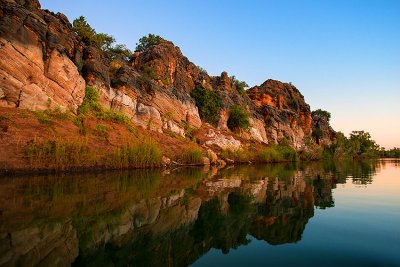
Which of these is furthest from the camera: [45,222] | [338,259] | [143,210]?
[143,210]

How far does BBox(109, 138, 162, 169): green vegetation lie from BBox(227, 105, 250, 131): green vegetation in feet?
106

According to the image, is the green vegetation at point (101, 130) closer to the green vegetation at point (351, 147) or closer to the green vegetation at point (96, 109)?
the green vegetation at point (96, 109)

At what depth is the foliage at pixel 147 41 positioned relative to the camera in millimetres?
59875

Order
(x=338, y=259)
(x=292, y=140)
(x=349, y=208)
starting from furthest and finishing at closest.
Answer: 1. (x=292, y=140)
2. (x=349, y=208)
3. (x=338, y=259)

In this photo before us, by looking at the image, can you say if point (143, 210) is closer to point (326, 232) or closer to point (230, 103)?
point (326, 232)

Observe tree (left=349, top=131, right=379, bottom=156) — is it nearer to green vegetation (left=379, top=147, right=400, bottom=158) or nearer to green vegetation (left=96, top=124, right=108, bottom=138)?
green vegetation (left=379, top=147, right=400, bottom=158)

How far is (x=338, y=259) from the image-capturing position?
6.20 m

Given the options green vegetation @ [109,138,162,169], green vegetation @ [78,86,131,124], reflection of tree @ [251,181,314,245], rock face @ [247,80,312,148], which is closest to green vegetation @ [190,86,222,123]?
rock face @ [247,80,312,148]

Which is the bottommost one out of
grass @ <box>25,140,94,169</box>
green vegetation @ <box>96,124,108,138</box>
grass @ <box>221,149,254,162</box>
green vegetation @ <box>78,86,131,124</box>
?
grass @ <box>25,140,94,169</box>

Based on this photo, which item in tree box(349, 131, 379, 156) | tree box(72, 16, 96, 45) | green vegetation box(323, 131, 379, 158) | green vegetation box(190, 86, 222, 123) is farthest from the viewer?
tree box(349, 131, 379, 156)

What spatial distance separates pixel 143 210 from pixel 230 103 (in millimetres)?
53401

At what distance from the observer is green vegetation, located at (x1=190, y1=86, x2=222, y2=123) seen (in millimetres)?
56234

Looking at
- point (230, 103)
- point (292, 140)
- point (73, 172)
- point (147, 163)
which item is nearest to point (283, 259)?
point (73, 172)

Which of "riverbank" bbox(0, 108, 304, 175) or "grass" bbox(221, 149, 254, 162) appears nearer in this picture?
"riverbank" bbox(0, 108, 304, 175)
